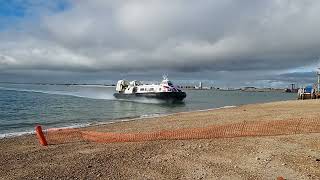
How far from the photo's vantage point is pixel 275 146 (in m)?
11.7

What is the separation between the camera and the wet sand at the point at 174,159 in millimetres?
8883

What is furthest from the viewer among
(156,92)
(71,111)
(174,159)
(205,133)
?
(156,92)

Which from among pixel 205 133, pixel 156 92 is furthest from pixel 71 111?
pixel 205 133

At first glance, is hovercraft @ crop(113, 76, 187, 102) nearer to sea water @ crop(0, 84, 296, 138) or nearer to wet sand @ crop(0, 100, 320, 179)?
sea water @ crop(0, 84, 296, 138)

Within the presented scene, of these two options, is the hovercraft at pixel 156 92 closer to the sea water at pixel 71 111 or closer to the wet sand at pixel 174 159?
the sea water at pixel 71 111

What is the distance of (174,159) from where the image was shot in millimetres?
10289

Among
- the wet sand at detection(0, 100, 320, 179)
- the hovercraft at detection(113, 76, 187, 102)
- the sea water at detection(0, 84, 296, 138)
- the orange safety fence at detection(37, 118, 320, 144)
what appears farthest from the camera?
the hovercraft at detection(113, 76, 187, 102)

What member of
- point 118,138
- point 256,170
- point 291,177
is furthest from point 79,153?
point 291,177

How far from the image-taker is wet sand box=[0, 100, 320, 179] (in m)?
8.88

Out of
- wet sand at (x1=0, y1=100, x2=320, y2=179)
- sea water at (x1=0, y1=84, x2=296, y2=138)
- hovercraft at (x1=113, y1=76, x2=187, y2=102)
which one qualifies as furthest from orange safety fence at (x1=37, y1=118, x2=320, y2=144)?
hovercraft at (x1=113, y1=76, x2=187, y2=102)

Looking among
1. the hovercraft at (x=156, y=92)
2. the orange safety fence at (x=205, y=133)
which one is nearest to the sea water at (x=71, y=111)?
the hovercraft at (x=156, y=92)

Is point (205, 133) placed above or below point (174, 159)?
above

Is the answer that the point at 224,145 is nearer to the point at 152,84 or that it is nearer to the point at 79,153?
the point at 79,153

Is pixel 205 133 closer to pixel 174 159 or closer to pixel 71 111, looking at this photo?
pixel 174 159
